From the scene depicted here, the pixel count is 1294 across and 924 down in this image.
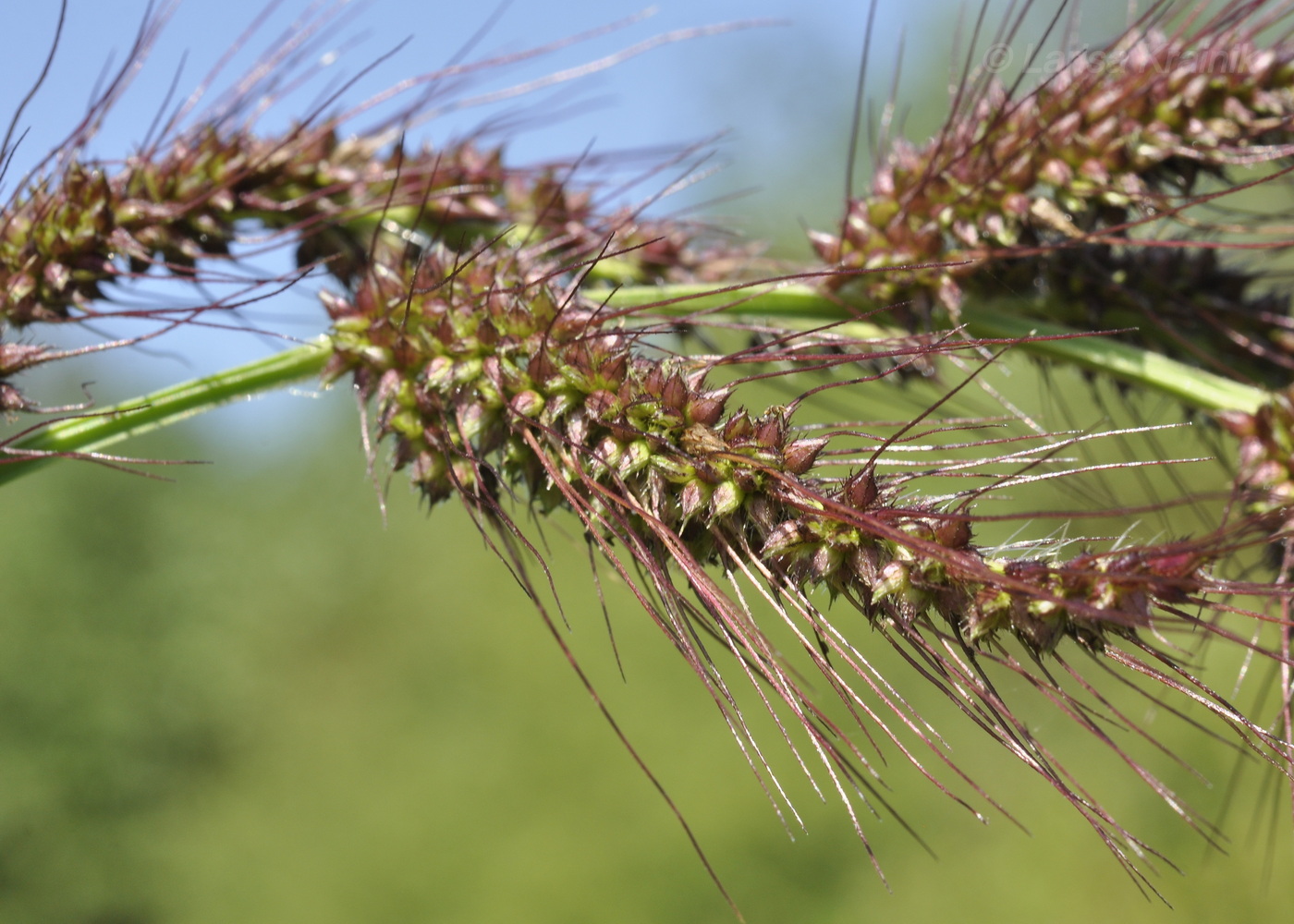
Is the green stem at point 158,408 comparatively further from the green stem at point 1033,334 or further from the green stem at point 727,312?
the green stem at point 1033,334

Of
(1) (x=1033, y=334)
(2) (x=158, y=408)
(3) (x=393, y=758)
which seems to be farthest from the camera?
(3) (x=393, y=758)

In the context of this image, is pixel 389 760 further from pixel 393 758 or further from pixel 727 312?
pixel 727 312

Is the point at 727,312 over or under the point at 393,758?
over

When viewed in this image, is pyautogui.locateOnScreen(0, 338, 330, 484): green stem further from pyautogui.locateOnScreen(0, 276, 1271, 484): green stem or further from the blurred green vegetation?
the blurred green vegetation

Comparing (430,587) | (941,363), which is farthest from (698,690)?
(941,363)

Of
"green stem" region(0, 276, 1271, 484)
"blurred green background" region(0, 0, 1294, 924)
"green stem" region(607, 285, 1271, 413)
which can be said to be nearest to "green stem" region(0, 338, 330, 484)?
"green stem" region(0, 276, 1271, 484)

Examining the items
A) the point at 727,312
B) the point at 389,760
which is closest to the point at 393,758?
the point at 389,760
